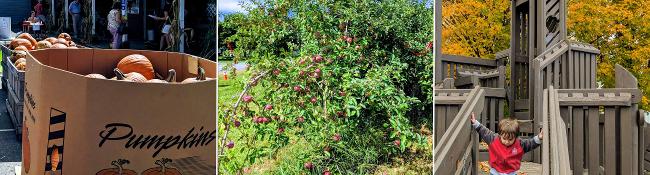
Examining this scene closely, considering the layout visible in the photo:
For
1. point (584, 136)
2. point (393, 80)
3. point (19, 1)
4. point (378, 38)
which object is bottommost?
point (584, 136)

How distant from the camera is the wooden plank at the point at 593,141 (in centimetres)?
424

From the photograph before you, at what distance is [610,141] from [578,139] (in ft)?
0.82

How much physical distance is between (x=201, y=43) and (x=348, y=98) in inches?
19.6

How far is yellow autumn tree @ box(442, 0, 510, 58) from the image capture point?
28.0ft

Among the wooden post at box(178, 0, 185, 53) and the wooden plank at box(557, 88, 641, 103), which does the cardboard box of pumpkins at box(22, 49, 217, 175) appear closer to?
the wooden post at box(178, 0, 185, 53)

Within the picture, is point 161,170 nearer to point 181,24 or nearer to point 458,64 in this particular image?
point 181,24

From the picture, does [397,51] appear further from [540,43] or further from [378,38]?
[540,43]

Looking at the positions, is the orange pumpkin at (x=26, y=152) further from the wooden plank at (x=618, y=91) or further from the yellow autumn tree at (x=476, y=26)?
the yellow autumn tree at (x=476, y=26)

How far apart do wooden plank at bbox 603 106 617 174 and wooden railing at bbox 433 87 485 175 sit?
1708mm

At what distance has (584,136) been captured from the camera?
14.3ft

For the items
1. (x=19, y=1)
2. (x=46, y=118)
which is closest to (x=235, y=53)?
(x=46, y=118)

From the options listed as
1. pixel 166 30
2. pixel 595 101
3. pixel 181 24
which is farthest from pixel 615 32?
pixel 181 24

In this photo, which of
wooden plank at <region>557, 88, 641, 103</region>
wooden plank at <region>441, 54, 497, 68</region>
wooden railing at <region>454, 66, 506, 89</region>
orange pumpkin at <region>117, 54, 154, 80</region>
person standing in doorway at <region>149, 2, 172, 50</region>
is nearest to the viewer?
orange pumpkin at <region>117, 54, 154, 80</region>

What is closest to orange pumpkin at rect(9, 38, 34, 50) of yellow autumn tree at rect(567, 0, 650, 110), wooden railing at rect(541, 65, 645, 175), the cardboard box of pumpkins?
the cardboard box of pumpkins
